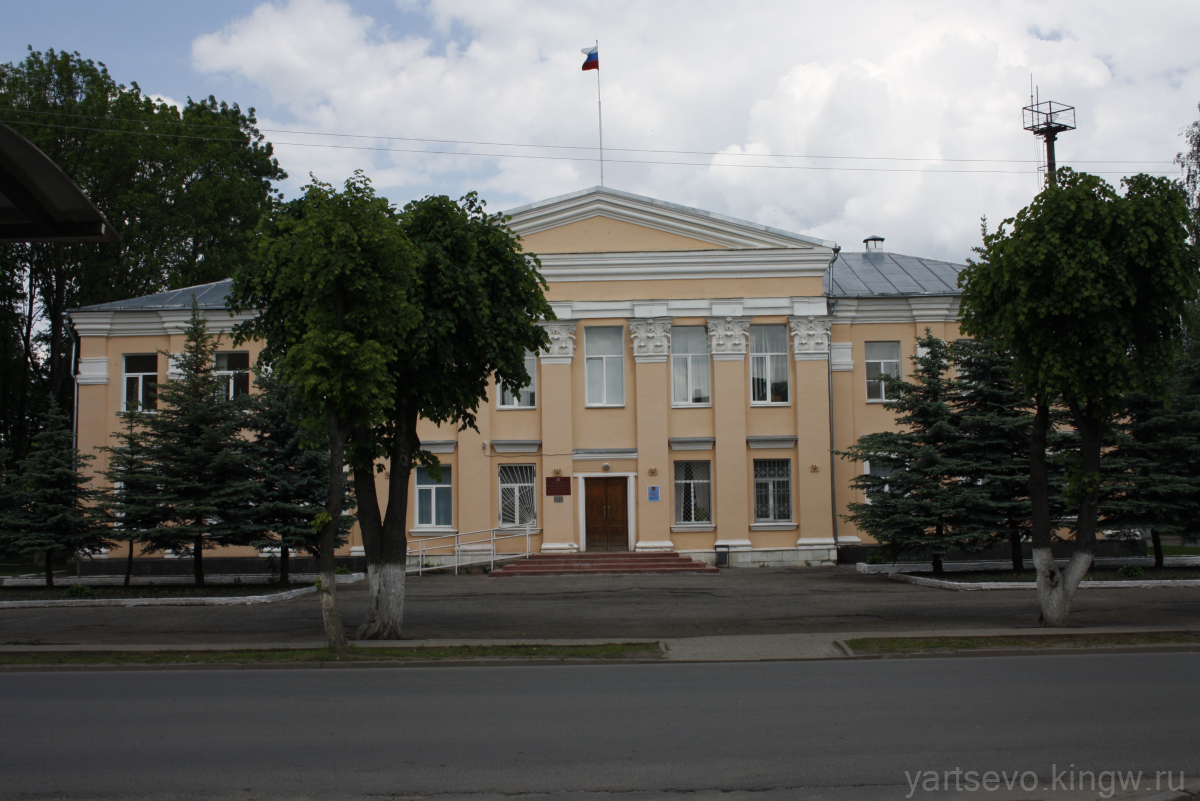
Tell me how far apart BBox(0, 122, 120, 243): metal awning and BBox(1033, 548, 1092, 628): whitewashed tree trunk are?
13.8 metres

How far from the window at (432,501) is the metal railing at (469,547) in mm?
742

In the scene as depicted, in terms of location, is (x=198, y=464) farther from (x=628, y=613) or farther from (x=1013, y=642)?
(x=1013, y=642)

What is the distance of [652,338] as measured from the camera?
29.7 metres

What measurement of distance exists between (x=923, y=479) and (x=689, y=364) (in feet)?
32.8

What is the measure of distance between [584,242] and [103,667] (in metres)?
20.7

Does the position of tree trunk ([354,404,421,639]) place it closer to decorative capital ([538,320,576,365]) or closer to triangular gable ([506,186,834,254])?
decorative capital ([538,320,576,365])

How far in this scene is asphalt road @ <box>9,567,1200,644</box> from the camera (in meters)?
14.9

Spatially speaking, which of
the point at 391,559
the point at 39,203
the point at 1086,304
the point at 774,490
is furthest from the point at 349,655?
the point at 774,490

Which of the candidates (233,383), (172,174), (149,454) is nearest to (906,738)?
(149,454)

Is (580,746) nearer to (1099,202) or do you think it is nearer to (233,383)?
(1099,202)

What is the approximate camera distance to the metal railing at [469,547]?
94.2ft

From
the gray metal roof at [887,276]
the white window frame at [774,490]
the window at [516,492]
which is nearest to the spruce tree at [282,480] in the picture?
the window at [516,492]

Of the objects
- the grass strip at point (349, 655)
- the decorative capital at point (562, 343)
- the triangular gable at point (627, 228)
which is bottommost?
the grass strip at point (349, 655)

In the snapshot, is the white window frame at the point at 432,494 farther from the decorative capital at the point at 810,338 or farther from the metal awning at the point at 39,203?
the metal awning at the point at 39,203
